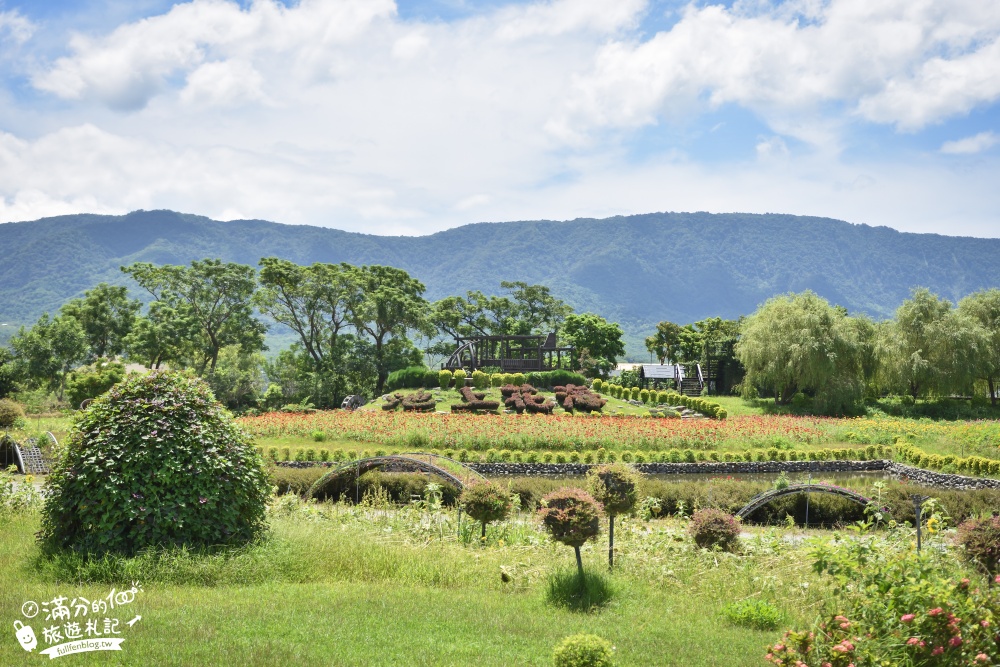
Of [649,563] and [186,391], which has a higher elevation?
[186,391]

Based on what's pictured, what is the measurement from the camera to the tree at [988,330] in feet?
112

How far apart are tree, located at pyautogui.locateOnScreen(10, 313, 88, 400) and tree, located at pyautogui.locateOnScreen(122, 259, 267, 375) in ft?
18.0

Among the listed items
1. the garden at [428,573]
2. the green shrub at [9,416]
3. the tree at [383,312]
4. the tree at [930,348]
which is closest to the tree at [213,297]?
the tree at [383,312]

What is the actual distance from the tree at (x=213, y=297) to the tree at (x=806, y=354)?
27.6 meters

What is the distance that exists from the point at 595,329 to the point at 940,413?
82.5ft

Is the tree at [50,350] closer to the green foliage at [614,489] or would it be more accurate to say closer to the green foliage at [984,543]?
the green foliage at [614,489]

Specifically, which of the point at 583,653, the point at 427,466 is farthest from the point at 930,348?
the point at 583,653

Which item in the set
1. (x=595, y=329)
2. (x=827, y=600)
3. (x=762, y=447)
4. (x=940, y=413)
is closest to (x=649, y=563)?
(x=827, y=600)

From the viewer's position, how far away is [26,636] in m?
5.78

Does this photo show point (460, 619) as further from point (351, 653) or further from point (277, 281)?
point (277, 281)

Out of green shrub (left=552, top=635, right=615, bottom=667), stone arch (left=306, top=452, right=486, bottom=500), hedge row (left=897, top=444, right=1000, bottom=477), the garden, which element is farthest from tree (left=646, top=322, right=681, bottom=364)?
green shrub (left=552, top=635, right=615, bottom=667)

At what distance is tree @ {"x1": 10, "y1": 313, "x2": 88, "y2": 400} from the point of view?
42.7 metres

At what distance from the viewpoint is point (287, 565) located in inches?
323

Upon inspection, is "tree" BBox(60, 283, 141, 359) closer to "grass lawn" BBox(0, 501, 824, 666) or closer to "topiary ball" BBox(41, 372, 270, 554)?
"grass lawn" BBox(0, 501, 824, 666)
